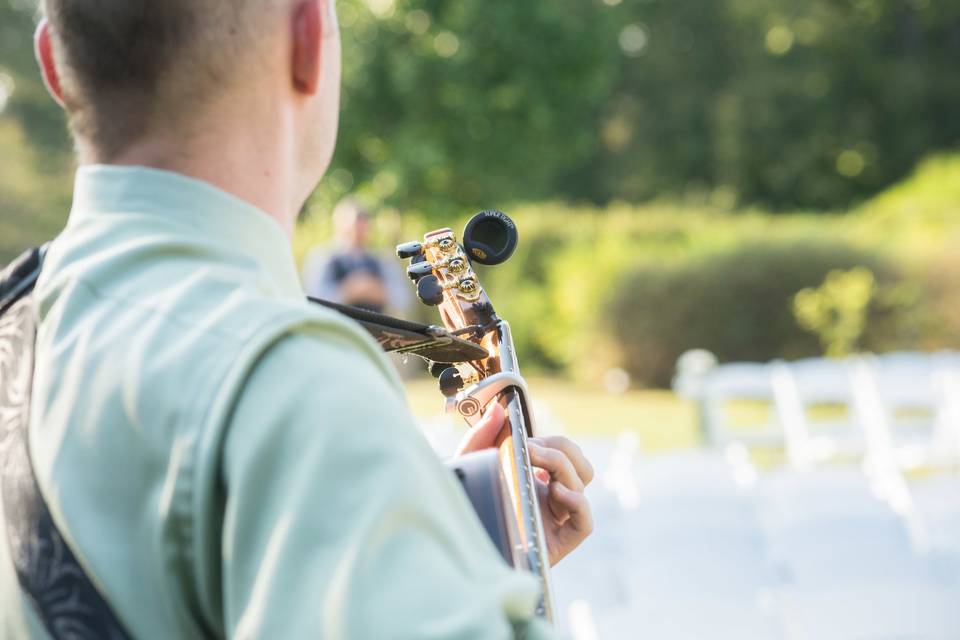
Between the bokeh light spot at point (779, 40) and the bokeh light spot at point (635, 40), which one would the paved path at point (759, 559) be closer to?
the bokeh light spot at point (779, 40)

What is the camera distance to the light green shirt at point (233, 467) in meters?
0.73

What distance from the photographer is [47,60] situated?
1.05m

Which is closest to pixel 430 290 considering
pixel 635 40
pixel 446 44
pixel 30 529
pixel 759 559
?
pixel 30 529

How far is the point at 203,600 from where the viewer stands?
795mm

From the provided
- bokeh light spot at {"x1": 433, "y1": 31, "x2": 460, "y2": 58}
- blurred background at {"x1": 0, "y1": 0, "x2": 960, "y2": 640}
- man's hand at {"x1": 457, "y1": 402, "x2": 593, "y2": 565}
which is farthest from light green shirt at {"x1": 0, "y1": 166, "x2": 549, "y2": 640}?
bokeh light spot at {"x1": 433, "y1": 31, "x2": 460, "y2": 58}

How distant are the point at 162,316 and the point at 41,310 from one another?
0.51 feet

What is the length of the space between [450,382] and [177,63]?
24.0 inches

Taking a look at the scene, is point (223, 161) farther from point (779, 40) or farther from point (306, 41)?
point (779, 40)

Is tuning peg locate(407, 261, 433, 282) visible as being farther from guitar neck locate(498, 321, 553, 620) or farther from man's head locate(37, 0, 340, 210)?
man's head locate(37, 0, 340, 210)

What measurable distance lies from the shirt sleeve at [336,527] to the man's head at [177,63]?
0.27 metres

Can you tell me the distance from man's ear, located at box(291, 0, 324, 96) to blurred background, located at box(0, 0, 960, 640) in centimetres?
305

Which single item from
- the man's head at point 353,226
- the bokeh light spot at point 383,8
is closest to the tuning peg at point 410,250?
the man's head at point 353,226

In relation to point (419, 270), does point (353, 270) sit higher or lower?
higher

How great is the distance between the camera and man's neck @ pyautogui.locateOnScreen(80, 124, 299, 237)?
0.94m
